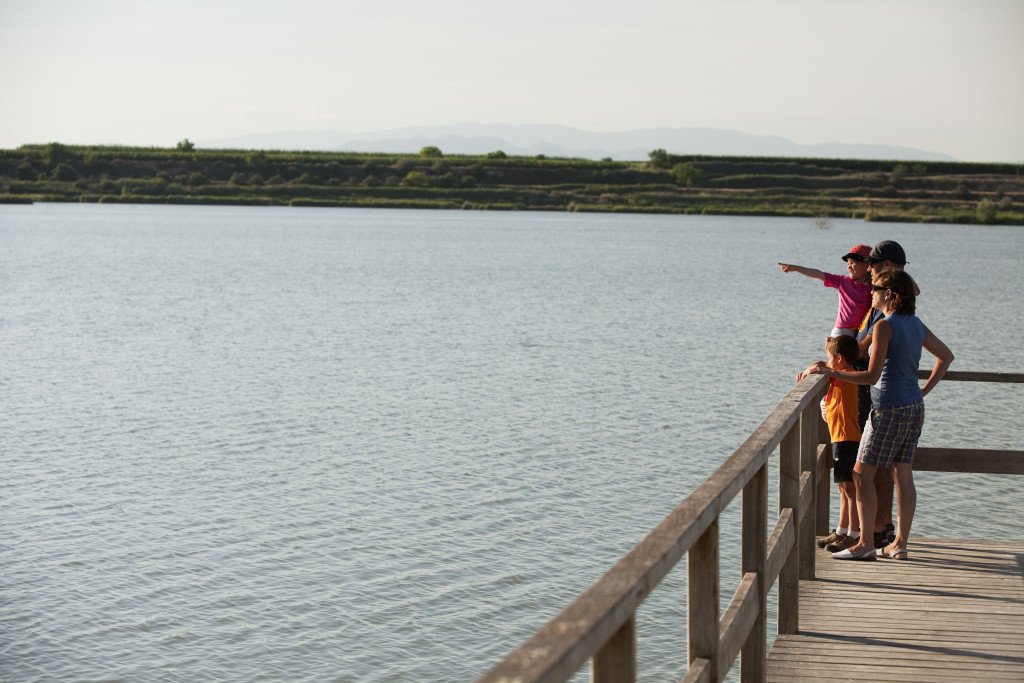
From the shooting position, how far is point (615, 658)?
2.57 m

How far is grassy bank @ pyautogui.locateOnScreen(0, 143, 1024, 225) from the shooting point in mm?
122638

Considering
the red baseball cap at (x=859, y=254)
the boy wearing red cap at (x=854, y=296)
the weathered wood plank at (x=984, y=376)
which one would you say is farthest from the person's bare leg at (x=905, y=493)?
the red baseball cap at (x=859, y=254)

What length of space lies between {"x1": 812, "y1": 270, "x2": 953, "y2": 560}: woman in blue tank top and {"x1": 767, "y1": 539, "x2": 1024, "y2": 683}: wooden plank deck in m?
0.42

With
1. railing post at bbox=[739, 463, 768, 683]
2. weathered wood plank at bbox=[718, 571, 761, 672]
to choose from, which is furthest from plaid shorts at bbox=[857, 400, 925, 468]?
weathered wood plank at bbox=[718, 571, 761, 672]

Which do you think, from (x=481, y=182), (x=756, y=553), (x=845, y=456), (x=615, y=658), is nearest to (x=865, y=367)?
(x=845, y=456)

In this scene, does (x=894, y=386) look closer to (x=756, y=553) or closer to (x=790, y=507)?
(x=790, y=507)

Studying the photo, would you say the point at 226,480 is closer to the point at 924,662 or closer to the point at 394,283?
the point at 924,662

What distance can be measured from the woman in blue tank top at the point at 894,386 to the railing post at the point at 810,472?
0.29 metres

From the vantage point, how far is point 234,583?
913 cm

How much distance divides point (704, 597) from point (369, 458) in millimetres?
10400

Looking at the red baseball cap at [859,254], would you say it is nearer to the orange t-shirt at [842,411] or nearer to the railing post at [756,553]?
the orange t-shirt at [842,411]

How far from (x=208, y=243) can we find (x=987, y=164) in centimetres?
10413

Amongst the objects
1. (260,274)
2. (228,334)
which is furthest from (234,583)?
(260,274)

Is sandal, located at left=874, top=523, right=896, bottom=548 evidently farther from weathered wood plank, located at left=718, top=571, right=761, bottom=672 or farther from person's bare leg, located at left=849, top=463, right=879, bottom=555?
weathered wood plank, located at left=718, top=571, right=761, bottom=672
